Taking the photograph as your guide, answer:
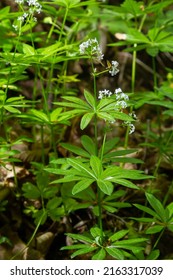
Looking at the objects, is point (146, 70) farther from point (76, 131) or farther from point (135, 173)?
point (135, 173)

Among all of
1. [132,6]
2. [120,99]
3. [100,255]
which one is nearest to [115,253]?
[100,255]

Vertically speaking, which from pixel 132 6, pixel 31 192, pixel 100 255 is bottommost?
pixel 100 255

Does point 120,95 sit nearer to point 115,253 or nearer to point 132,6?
point 115,253

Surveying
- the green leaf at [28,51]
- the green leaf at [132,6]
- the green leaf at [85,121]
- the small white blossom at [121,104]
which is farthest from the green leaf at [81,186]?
the green leaf at [132,6]

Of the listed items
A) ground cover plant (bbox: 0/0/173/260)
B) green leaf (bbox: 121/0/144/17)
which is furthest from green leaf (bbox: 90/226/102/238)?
green leaf (bbox: 121/0/144/17)

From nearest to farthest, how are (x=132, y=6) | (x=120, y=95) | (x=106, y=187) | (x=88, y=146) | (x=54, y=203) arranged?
(x=106, y=187) < (x=120, y=95) < (x=88, y=146) < (x=54, y=203) < (x=132, y=6)

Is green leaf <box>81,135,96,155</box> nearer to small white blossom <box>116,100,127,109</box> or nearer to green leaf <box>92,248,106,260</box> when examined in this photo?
small white blossom <box>116,100,127,109</box>

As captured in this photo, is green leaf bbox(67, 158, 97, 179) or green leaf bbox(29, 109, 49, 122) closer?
green leaf bbox(67, 158, 97, 179)
